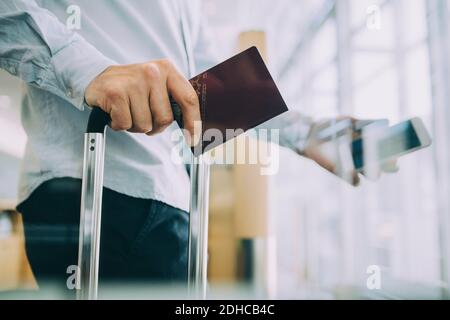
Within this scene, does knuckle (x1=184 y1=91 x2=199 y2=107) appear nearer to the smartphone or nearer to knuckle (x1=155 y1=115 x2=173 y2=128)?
knuckle (x1=155 y1=115 x2=173 y2=128)

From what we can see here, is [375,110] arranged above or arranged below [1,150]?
above

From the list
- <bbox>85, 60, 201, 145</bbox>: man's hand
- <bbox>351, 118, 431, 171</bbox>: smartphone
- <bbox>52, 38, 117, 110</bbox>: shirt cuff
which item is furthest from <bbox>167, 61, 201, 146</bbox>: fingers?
<bbox>351, 118, 431, 171</bbox>: smartphone

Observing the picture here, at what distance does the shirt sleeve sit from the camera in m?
0.58

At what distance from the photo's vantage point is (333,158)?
81cm

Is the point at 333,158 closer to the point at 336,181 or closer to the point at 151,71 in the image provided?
the point at 151,71

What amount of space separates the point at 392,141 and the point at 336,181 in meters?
1.34

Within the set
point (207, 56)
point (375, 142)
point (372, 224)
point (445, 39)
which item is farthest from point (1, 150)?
point (372, 224)

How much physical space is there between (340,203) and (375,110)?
64 cm

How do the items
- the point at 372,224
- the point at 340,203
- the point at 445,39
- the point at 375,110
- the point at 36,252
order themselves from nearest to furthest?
the point at 36,252 → the point at 445,39 → the point at 375,110 → the point at 372,224 → the point at 340,203

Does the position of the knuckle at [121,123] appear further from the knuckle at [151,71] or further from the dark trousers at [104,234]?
the dark trousers at [104,234]

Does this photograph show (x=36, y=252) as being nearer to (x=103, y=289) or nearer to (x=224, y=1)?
(x=103, y=289)

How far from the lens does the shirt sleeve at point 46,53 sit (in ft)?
1.91

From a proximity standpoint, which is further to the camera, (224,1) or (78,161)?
(224,1)

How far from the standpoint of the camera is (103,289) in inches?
30.2
